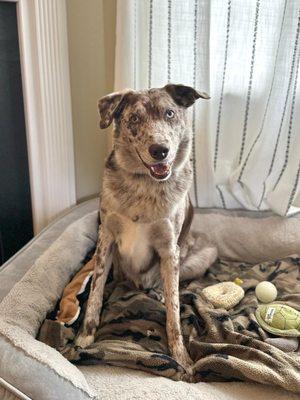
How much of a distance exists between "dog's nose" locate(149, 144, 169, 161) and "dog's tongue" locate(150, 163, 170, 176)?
0.05 meters

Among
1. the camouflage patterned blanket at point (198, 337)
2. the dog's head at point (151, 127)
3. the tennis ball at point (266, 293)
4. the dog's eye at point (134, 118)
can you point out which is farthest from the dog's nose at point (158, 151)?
the tennis ball at point (266, 293)

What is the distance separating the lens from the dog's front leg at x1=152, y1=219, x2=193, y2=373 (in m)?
1.47

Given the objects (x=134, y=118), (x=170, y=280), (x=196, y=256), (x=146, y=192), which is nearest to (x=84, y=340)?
(x=170, y=280)

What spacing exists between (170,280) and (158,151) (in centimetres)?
49

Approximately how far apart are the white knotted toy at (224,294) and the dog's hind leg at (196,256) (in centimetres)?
12

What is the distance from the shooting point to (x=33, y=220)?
2.14 metres

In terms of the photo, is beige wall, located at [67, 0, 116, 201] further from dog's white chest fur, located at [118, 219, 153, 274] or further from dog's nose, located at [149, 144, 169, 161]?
dog's nose, located at [149, 144, 169, 161]

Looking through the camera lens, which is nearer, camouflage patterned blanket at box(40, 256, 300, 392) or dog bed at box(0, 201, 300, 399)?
dog bed at box(0, 201, 300, 399)

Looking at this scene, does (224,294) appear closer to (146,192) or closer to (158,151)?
(146,192)

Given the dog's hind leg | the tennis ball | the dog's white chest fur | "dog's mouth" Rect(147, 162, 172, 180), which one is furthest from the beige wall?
the tennis ball

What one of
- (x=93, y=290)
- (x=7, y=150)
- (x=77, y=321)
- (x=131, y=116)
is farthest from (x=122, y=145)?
(x=7, y=150)

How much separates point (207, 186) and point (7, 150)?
98cm

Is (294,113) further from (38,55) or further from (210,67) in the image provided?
(38,55)

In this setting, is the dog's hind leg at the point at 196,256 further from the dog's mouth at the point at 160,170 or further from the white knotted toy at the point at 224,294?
the dog's mouth at the point at 160,170
